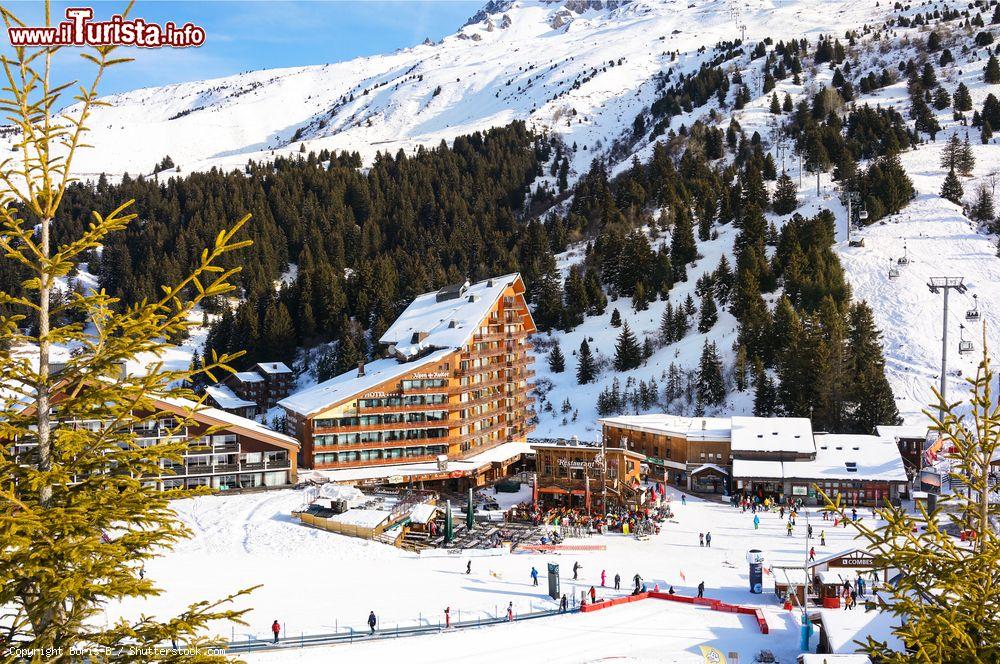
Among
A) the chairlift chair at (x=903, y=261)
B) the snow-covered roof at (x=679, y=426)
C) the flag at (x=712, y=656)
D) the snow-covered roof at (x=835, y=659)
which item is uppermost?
the chairlift chair at (x=903, y=261)

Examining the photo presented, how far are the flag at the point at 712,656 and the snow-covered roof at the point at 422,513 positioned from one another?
18.6m

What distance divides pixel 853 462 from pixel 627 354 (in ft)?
90.1

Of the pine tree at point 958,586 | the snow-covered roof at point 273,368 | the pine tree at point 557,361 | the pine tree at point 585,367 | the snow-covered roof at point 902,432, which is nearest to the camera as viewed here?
the pine tree at point 958,586

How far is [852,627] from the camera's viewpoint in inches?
930

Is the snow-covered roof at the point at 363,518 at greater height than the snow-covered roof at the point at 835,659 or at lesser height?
lesser

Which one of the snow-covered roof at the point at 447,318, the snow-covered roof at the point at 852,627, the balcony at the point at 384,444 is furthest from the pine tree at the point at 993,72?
the snow-covered roof at the point at 852,627

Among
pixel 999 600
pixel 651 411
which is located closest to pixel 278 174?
pixel 651 411

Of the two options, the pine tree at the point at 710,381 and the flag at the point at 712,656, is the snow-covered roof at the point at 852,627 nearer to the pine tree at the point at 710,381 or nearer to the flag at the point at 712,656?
the flag at the point at 712,656

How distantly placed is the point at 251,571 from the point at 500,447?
29.7 metres

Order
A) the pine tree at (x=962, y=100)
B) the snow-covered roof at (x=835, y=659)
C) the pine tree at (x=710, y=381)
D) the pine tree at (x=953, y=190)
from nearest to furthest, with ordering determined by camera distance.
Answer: the snow-covered roof at (x=835, y=659), the pine tree at (x=710, y=381), the pine tree at (x=953, y=190), the pine tree at (x=962, y=100)

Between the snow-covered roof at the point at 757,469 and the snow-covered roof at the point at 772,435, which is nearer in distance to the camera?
the snow-covered roof at the point at 757,469

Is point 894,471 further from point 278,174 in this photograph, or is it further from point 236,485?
point 278,174

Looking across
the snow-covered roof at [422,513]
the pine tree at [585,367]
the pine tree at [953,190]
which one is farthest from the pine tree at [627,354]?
the pine tree at [953,190]

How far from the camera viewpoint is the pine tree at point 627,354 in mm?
73812
